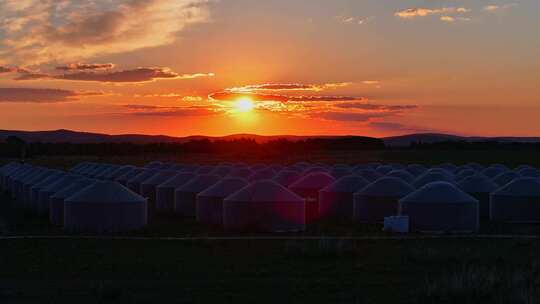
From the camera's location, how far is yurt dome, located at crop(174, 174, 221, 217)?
4994 centimetres

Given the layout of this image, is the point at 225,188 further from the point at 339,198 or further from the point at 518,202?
the point at 518,202

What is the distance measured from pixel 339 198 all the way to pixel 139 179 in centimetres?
2243

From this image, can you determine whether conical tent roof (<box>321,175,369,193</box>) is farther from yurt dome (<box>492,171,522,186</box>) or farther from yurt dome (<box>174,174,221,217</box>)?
yurt dome (<box>492,171,522,186</box>)

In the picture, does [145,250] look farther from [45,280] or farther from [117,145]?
→ [117,145]

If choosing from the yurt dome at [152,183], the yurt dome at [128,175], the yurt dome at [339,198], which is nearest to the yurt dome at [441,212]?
the yurt dome at [339,198]

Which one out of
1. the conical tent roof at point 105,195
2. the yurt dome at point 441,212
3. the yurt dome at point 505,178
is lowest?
the yurt dome at point 441,212

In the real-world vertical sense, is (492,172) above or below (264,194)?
above

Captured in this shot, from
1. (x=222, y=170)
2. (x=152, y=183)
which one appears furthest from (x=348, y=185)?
(x=222, y=170)

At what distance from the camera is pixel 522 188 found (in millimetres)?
44531

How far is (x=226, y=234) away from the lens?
124 feet

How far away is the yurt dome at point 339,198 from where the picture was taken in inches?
1877

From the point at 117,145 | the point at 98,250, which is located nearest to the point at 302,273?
the point at 98,250

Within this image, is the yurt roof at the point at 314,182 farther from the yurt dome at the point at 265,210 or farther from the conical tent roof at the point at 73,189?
the conical tent roof at the point at 73,189

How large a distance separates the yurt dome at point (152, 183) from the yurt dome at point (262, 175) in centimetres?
554
